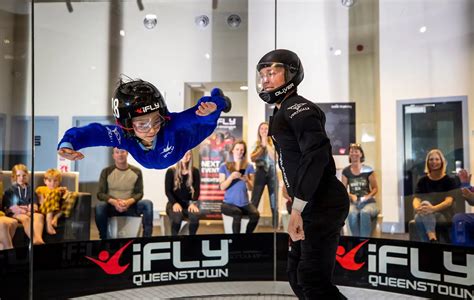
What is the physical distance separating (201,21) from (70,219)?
2383 mm

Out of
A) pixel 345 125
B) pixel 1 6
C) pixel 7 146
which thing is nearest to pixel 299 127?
pixel 345 125

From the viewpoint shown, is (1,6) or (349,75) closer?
(1,6)

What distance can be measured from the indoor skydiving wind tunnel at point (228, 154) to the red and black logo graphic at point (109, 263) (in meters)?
0.01

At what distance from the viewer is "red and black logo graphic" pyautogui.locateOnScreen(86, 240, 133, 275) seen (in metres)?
3.76

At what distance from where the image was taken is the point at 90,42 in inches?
168

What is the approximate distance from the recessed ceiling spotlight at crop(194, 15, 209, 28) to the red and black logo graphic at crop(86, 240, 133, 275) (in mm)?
2413

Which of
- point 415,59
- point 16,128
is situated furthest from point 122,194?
point 415,59

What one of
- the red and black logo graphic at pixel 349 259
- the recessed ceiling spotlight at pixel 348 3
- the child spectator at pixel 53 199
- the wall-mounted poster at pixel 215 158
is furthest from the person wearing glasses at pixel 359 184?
the child spectator at pixel 53 199

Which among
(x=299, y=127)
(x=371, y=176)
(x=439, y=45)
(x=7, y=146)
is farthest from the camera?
(x=371, y=176)

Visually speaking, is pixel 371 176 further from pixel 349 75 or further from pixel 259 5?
pixel 259 5

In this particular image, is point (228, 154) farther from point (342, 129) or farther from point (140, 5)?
point (140, 5)

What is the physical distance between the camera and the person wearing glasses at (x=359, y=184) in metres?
4.20

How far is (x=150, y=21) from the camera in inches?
171

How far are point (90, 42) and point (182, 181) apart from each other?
170cm
